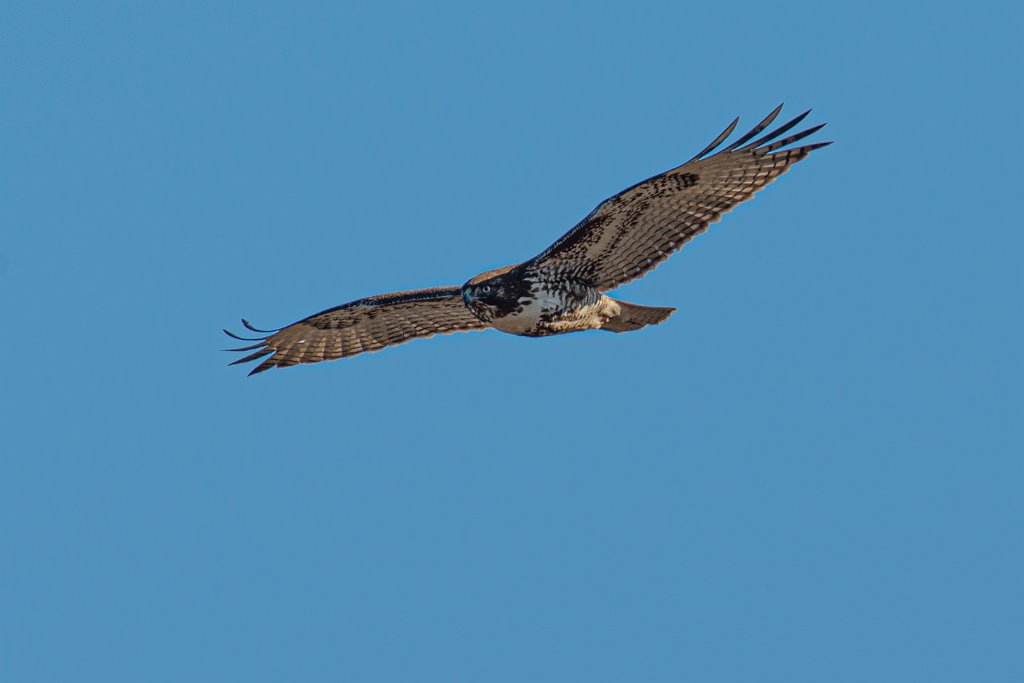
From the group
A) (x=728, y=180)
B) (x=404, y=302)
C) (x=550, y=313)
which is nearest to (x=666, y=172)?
(x=728, y=180)

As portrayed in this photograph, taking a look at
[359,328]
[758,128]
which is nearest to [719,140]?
[758,128]

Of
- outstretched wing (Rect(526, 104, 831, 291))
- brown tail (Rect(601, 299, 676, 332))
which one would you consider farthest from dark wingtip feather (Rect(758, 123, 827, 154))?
brown tail (Rect(601, 299, 676, 332))

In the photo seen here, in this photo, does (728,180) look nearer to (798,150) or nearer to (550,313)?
(798,150)

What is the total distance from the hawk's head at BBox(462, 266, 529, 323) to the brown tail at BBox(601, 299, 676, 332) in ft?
4.21

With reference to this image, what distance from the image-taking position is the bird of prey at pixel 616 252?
43.2 ft

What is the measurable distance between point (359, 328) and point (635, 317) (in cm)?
330

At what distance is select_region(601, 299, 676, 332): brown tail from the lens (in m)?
14.6

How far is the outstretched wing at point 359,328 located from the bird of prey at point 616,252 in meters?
0.07

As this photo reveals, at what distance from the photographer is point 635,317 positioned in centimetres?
1464

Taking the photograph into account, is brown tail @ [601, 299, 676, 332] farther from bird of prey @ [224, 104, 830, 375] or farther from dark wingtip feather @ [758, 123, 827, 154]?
dark wingtip feather @ [758, 123, 827, 154]

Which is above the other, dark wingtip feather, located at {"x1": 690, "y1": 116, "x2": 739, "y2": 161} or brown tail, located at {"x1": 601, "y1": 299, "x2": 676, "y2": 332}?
dark wingtip feather, located at {"x1": 690, "y1": 116, "x2": 739, "y2": 161}

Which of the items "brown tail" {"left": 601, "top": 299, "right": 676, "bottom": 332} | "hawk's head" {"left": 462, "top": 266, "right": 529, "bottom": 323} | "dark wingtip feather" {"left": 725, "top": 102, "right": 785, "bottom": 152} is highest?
"dark wingtip feather" {"left": 725, "top": 102, "right": 785, "bottom": 152}

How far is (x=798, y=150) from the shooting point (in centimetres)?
1323

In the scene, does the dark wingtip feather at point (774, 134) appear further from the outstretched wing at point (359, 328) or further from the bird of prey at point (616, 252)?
the outstretched wing at point (359, 328)
